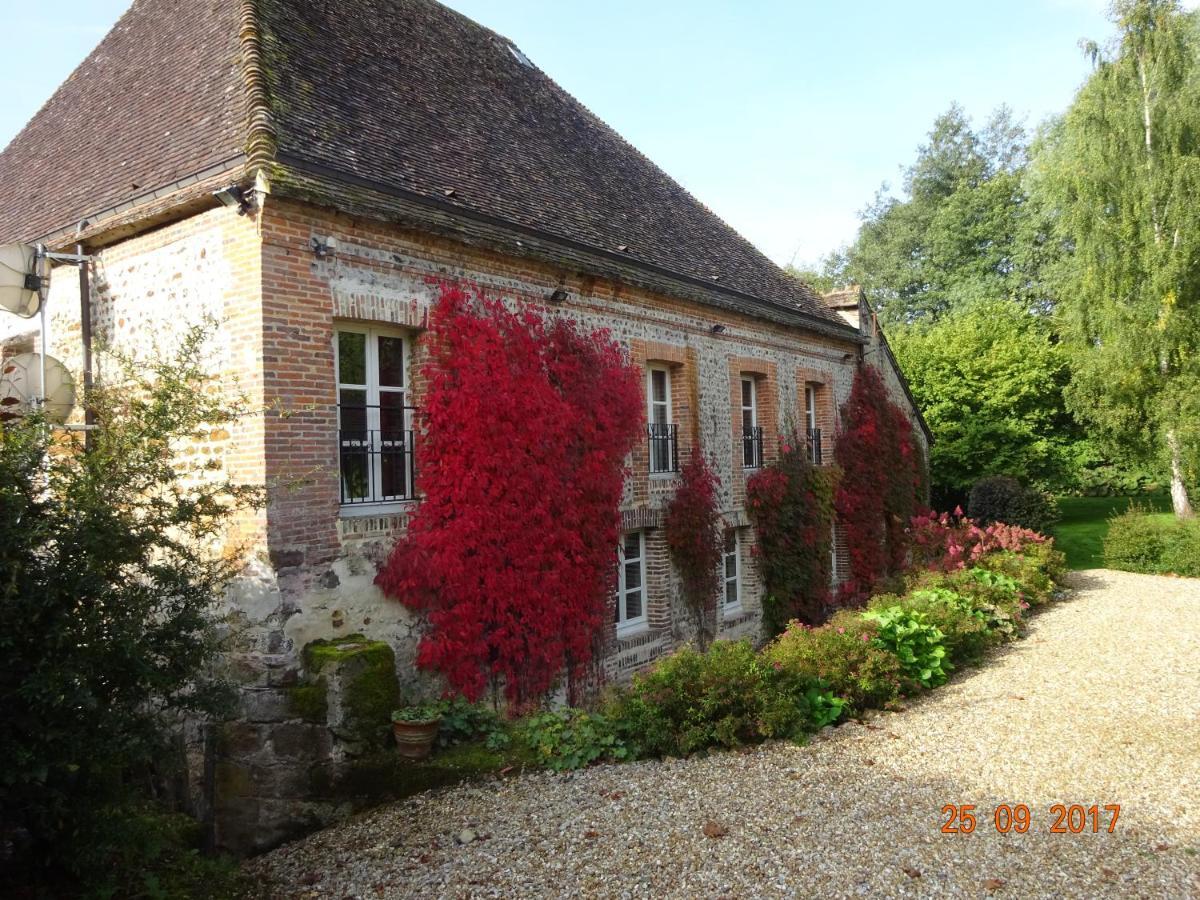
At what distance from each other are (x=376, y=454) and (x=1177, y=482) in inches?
809

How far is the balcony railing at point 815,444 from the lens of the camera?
1541 cm

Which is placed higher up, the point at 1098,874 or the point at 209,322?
the point at 209,322

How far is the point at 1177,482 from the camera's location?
2009cm

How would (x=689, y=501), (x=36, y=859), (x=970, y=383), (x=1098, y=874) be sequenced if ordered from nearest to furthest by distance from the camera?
(x=36, y=859)
(x=1098, y=874)
(x=689, y=501)
(x=970, y=383)

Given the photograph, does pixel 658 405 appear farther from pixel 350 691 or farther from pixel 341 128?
pixel 350 691

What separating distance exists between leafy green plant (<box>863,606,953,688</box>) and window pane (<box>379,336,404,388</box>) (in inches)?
224

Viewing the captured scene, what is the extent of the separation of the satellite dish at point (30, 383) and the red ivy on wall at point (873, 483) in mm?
12038

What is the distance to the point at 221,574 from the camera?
629 centimetres

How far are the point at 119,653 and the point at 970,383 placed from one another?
24208mm

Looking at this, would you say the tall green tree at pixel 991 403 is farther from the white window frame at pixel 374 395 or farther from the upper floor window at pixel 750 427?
the white window frame at pixel 374 395

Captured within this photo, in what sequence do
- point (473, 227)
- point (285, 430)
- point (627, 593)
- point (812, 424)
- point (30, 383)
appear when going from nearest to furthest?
point (285, 430) < point (30, 383) < point (473, 227) < point (627, 593) < point (812, 424)

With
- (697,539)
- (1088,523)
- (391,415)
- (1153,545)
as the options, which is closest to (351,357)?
Result: (391,415)

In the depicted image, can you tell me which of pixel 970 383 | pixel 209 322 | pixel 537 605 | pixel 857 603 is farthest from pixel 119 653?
pixel 970 383

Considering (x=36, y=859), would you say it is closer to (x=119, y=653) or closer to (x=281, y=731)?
(x=119, y=653)
